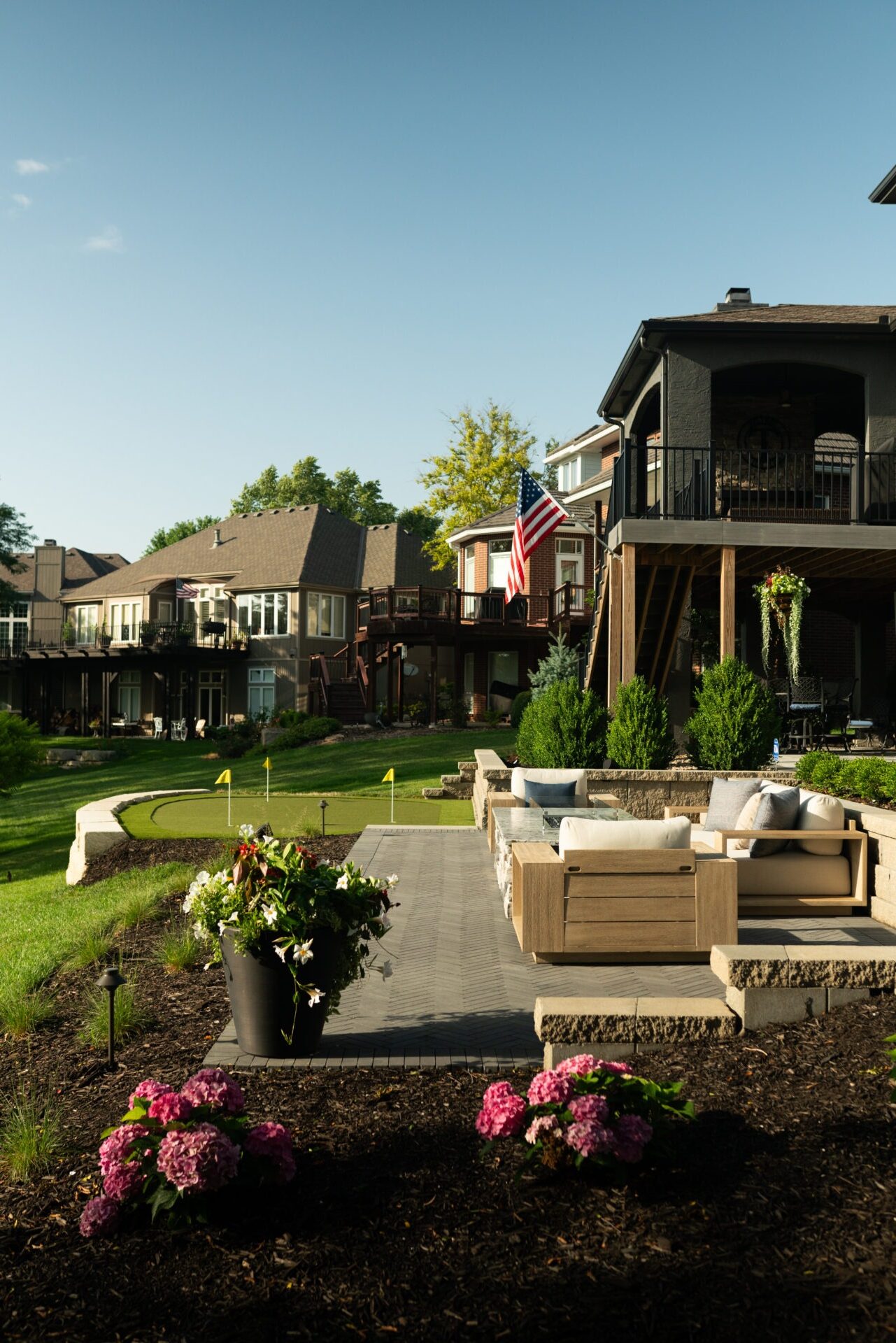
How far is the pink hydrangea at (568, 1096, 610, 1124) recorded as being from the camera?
3.20 m

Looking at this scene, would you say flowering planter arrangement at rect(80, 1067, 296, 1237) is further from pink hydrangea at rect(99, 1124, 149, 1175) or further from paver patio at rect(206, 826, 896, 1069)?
paver patio at rect(206, 826, 896, 1069)

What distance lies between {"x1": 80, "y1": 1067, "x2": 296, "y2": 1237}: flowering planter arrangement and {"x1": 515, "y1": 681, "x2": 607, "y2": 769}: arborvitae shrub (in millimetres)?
9105

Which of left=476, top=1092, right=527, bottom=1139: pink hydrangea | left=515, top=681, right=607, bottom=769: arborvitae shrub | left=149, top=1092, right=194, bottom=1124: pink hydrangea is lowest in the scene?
left=476, top=1092, right=527, bottom=1139: pink hydrangea

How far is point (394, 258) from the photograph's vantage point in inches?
649

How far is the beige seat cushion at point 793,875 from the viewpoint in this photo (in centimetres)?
754

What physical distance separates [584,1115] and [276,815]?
40.1ft

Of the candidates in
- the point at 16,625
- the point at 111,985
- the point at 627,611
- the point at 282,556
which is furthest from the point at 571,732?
the point at 16,625

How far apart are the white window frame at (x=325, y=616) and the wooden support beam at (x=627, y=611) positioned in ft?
91.8

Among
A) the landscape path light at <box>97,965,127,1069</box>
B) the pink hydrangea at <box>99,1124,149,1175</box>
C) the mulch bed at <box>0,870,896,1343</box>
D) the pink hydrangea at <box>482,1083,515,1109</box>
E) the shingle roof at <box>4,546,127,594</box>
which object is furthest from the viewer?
the shingle roof at <box>4,546,127,594</box>

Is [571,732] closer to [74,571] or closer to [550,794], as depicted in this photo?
[550,794]

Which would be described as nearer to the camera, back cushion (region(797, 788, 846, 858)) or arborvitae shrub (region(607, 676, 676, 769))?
back cushion (region(797, 788, 846, 858))

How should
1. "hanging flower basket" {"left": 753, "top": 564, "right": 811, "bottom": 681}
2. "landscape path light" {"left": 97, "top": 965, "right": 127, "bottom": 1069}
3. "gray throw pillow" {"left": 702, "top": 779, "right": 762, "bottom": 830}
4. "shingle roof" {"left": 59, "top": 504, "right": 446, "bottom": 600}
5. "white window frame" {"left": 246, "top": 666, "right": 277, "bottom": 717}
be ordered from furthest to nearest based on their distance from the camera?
"shingle roof" {"left": 59, "top": 504, "right": 446, "bottom": 600} → "white window frame" {"left": 246, "top": 666, "right": 277, "bottom": 717} → "hanging flower basket" {"left": 753, "top": 564, "right": 811, "bottom": 681} → "gray throw pillow" {"left": 702, "top": 779, "right": 762, "bottom": 830} → "landscape path light" {"left": 97, "top": 965, "right": 127, "bottom": 1069}

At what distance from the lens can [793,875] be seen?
7.58 meters

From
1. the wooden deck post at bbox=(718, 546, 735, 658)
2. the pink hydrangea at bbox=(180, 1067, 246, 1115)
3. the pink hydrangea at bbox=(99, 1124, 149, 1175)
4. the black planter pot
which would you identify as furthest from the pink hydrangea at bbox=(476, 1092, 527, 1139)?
the wooden deck post at bbox=(718, 546, 735, 658)
